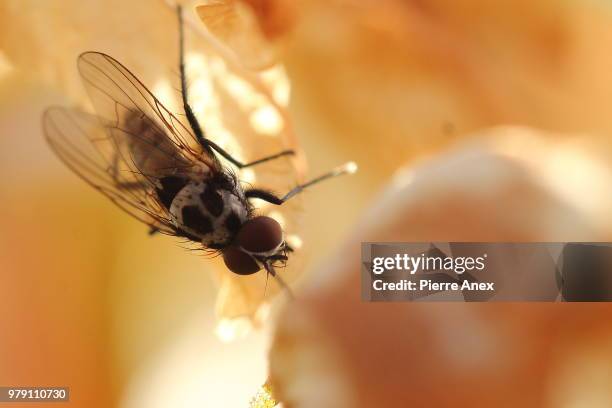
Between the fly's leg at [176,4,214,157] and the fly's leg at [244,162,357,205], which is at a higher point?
the fly's leg at [176,4,214,157]

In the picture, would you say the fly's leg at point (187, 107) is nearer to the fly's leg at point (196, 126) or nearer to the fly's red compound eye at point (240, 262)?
the fly's leg at point (196, 126)

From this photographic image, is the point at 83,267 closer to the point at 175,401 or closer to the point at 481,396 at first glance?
the point at 175,401

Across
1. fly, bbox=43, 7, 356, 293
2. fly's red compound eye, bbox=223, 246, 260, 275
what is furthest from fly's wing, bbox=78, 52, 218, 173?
fly's red compound eye, bbox=223, 246, 260, 275

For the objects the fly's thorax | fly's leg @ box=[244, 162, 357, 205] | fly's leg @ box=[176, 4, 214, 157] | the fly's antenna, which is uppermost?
fly's leg @ box=[176, 4, 214, 157]

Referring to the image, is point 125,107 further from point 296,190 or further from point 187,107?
point 296,190

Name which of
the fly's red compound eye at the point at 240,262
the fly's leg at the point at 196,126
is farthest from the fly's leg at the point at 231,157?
the fly's red compound eye at the point at 240,262

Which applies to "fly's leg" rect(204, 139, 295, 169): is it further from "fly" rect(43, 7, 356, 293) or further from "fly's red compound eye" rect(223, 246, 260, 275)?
"fly's red compound eye" rect(223, 246, 260, 275)
